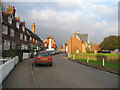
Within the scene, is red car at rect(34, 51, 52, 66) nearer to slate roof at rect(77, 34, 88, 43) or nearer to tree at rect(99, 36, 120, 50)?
tree at rect(99, 36, 120, 50)

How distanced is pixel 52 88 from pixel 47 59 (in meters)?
8.28

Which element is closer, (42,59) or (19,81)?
(19,81)

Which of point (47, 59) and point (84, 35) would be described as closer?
point (47, 59)

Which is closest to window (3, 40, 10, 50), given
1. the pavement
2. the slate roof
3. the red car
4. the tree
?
Result: the red car

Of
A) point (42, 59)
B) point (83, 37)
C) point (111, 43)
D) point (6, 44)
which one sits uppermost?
point (83, 37)

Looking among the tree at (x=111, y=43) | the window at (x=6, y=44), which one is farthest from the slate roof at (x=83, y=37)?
the window at (x=6, y=44)

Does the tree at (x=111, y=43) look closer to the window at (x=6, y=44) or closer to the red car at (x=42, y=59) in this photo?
the window at (x=6, y=44)

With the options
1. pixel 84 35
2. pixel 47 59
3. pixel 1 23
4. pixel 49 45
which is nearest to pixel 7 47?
pixel 1 23

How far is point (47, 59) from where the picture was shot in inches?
555

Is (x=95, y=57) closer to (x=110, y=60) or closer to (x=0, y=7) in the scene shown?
(x=110, y=60)

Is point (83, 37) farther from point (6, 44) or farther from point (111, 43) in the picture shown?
point (6, 44)

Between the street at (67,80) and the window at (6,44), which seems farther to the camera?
the window at (6,44)

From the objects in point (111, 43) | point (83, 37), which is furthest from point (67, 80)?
point (83, 37)

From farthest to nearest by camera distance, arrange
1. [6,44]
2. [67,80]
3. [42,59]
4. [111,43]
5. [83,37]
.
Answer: [83,37] → [111,43] → [6,44] → [42,59] → [67,80]
